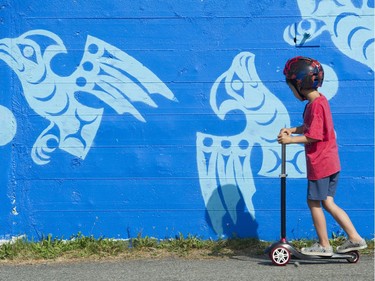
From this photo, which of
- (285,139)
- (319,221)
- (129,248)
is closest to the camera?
(285,139)

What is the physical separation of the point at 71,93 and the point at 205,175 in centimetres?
143

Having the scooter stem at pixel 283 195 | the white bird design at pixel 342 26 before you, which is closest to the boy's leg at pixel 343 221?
the scooter stem at pixel 283 195

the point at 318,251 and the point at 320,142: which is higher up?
the point at 320,142

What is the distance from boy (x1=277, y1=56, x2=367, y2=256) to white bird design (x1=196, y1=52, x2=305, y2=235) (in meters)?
0.67

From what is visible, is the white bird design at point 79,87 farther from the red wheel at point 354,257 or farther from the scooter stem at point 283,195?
the red wheel at point 354,257

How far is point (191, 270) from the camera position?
6.39 meters

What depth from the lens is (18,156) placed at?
715 centimetres

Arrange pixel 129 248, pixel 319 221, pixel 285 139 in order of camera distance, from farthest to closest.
Answer: 1. pixel 129 248
2. pixel 319 221
3. pixel 285 139

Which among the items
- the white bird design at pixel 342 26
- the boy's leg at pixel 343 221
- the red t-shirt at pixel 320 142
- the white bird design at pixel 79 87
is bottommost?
the boy's leg at pixel 343 221

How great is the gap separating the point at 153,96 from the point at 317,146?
1.62 meters

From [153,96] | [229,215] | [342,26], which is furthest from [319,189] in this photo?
[153,96]

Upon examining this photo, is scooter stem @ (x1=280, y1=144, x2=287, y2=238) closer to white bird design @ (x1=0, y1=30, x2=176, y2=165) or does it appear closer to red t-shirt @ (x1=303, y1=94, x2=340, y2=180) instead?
red t-shirt @ (x1=303, y1=94, x2=340, y2=180)

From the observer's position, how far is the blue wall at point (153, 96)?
7.15 meters

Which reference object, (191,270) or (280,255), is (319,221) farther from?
(191,270)
